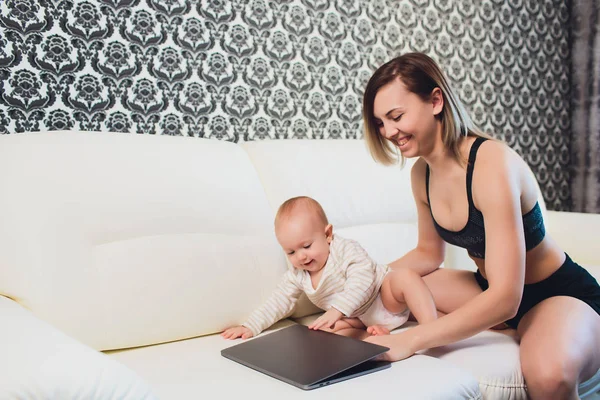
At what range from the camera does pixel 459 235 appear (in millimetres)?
1501

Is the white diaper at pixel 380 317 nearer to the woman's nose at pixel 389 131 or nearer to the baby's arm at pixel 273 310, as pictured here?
the baby's arm at pixel 273 310

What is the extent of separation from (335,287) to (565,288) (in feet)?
2.08

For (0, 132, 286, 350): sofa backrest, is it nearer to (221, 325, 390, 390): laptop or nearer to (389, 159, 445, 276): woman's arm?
(221, 325, 390, 390): laptop

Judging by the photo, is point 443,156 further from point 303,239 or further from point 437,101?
point 303,239

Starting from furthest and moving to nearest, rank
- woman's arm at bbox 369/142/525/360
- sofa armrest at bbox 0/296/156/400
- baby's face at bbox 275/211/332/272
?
1. baby's face at bbox 275/211/332/272
2. woman's arm at bbox 369/142/525/360
3. sofa armrest at bbox 0/296/156/400

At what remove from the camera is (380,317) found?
158cm

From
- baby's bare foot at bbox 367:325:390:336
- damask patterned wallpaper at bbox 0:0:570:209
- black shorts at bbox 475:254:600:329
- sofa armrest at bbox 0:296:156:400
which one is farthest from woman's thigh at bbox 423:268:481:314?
sofa armrest at bbox 0:296:156:400

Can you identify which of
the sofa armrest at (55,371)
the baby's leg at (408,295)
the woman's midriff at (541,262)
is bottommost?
the baby's leg at (408,295)

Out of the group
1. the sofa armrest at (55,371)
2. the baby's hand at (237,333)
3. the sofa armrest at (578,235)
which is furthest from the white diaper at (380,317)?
the sofa armrest at (578,235)

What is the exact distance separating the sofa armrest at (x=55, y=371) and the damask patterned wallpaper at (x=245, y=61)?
1111mm

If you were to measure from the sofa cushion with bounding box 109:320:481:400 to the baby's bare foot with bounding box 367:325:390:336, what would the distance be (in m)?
0.19

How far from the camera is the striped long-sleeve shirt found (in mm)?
1521

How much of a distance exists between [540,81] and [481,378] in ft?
8.51

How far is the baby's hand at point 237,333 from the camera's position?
150 centimetres
